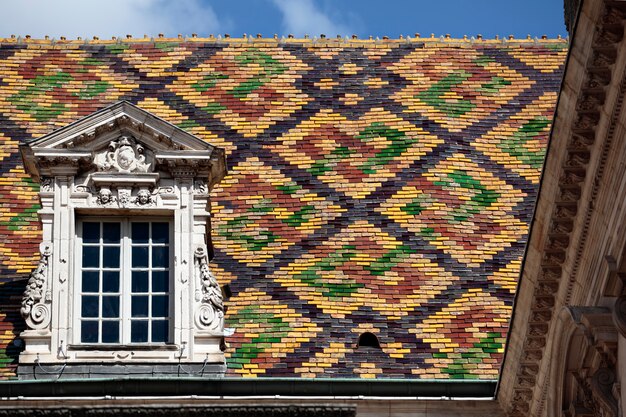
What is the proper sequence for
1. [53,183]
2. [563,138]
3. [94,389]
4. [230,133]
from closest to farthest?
[563,138] < [94,389] < [53,183] < [230,133]

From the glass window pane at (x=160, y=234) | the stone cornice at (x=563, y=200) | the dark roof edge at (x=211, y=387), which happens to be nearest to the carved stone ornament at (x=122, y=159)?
the glass window pane at (x=160, y=234)

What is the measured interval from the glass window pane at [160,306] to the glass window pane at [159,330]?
0.09 metres

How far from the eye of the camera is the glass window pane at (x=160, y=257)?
22.9 metres

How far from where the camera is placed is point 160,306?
22.6 metres

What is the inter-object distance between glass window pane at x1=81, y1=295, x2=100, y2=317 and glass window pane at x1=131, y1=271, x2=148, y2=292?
1.42ft

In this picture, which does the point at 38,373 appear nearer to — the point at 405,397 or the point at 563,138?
the point at 405,397

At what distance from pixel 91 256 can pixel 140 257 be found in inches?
21.5

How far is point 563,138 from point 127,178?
6.52 metres

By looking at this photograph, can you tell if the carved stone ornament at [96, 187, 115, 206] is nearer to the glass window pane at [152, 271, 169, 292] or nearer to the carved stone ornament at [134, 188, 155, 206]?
the carved stone ornament at [134, 188, 155, 206]

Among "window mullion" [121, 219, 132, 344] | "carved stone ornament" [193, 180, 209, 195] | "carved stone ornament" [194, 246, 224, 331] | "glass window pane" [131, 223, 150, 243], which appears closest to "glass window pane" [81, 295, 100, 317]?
"window mullion" [121, 219, 132, 344]

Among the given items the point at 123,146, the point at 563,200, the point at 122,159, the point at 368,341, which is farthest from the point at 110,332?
the point at 563,200

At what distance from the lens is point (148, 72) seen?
28.3 m

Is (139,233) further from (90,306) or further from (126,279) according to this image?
(90,306)

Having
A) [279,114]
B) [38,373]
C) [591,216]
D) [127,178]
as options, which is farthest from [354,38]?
[591,216]
